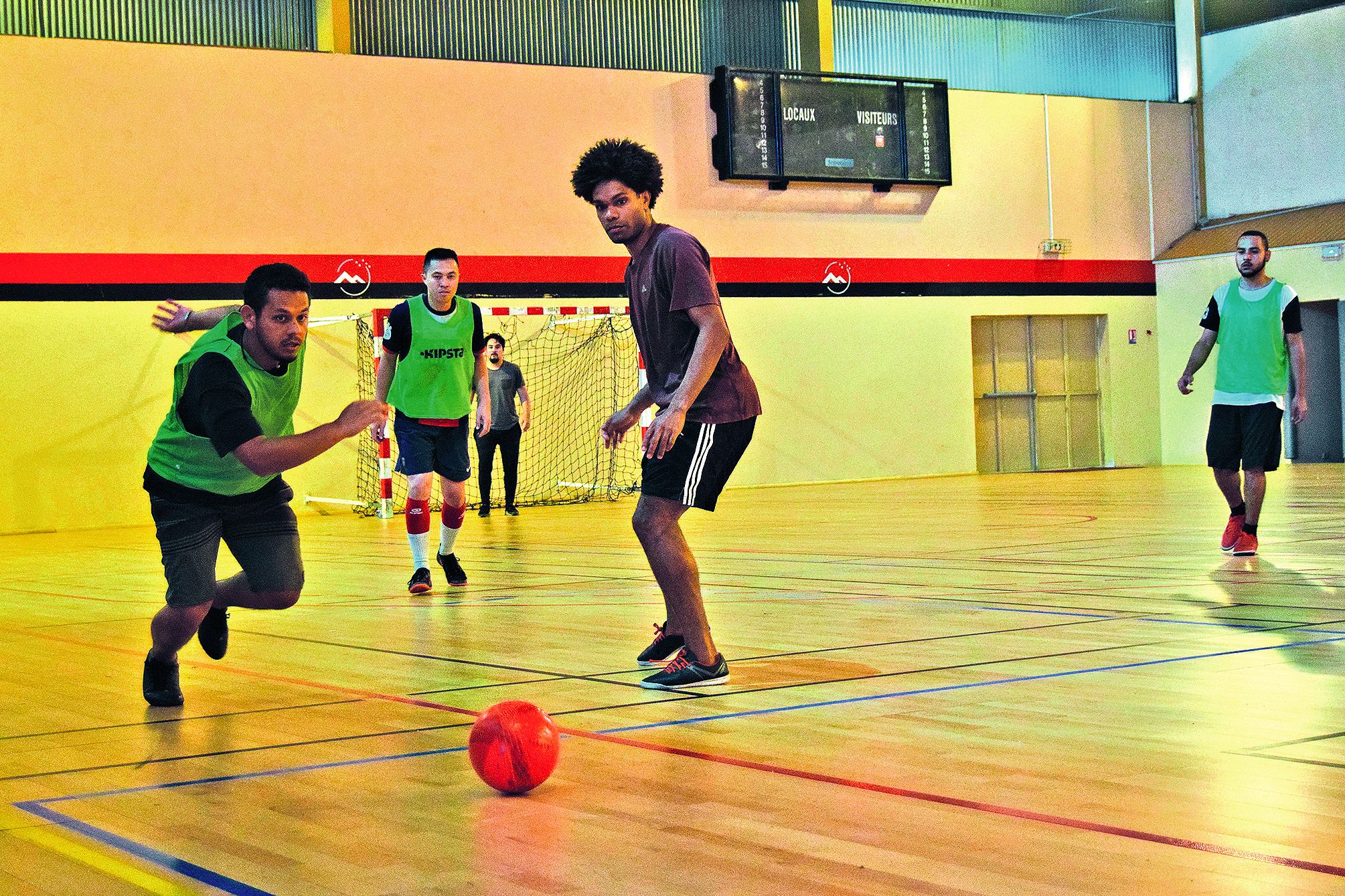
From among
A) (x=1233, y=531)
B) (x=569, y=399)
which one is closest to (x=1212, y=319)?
(x=1233, y=531)

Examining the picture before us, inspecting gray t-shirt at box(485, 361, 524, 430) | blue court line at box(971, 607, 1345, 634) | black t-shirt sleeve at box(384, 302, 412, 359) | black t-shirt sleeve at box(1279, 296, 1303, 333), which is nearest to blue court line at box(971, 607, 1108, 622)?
blue court line at box(971, 607, 1345, 634)

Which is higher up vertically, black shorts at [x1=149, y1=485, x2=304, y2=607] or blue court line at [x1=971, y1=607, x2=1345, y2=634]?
black shorts at [x1=149, y1=485, x2=304, y2=607]

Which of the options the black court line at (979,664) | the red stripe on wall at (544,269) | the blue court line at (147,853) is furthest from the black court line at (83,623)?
the red stripe on wall at (544,269)

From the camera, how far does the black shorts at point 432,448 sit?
826cm

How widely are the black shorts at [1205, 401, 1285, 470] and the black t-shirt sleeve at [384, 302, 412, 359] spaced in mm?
4394

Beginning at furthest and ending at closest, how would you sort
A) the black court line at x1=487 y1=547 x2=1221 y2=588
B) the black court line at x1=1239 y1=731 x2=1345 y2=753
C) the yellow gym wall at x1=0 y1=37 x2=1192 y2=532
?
the yellow gym wall at x1=0 y1=37 x2=1192 y2=532 < the black court line at x1=487 y1=547 x2=1221 y2=588 < the black court line at x1=1239 y1=731 x2=1345 y2=753

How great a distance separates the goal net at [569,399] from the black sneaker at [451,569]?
948 cm

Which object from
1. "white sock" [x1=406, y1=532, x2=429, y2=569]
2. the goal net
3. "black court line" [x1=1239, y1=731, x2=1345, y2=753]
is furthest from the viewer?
the goal net

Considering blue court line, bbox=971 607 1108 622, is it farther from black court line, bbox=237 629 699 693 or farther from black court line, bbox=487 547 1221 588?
black court line, bbox=237 629 699 693

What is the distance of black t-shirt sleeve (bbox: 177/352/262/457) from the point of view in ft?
14.0

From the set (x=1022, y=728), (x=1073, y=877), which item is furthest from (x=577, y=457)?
(x=1073, y=877)

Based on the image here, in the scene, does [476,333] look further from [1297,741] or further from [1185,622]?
[1297,741]

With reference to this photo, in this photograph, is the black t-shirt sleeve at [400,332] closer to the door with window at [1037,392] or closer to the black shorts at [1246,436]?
the black shorts at [1246,436]

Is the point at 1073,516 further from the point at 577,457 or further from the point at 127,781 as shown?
the point at 127,781
